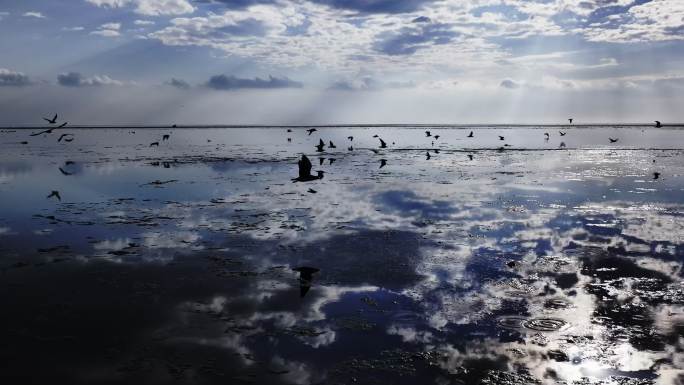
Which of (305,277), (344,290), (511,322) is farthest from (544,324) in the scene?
(305,277)

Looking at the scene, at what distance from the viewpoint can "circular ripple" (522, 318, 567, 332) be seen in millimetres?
12492

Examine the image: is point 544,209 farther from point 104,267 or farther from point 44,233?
point 44,233

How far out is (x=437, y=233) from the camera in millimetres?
22906

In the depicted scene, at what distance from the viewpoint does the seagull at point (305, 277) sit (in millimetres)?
A: 15484

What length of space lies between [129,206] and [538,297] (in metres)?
23.6

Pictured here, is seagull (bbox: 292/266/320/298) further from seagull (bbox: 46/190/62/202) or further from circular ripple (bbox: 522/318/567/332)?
seagull (bbox: 46/190/62/202)

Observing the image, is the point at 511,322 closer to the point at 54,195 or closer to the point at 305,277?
the point at 305,277

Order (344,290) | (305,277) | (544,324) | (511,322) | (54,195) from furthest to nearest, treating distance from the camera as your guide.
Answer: (54,195) → (305,277) → (344,290) → (511,322) → (544,324)

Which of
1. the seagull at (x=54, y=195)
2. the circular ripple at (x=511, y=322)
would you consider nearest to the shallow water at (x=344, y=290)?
the circular ripple at (x=511, y=322)

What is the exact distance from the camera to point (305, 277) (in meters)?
16.7

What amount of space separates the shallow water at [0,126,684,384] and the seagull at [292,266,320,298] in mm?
98

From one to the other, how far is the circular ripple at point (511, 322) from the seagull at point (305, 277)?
18.1 ft

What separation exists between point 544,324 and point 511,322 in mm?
774

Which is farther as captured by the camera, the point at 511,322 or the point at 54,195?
the point at 54,195
